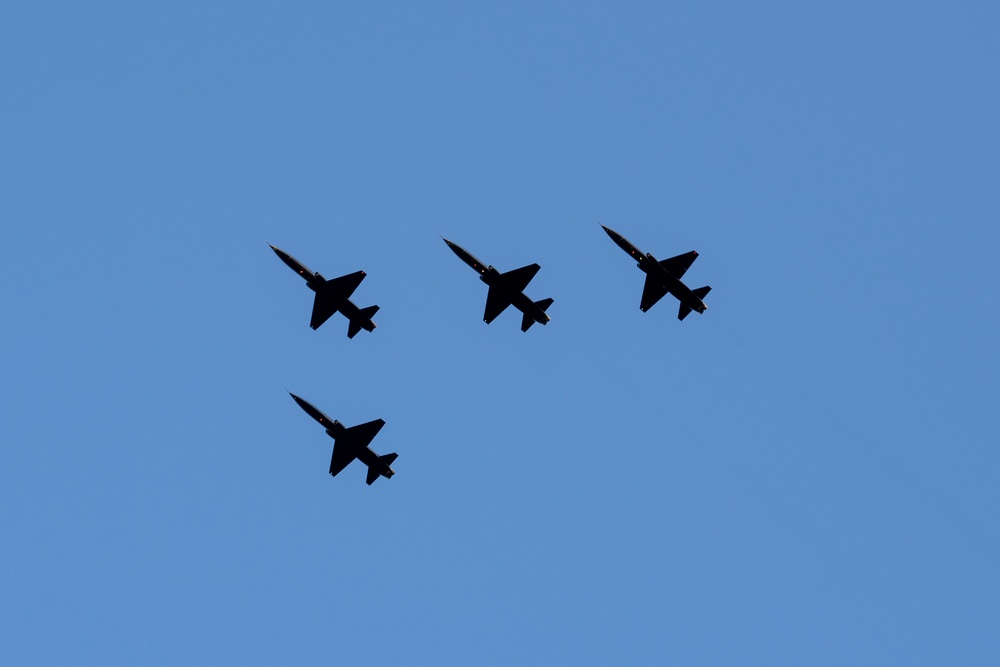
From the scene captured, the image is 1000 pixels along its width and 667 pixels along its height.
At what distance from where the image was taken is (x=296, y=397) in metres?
135

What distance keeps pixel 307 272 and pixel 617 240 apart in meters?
24.1

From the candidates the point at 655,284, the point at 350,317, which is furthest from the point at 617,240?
the point at 350,317

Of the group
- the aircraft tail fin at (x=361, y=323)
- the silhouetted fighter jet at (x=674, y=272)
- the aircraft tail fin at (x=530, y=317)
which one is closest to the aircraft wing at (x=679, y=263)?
the silhouetted fighter jet at (x=674, y=272)

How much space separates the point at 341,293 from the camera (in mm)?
134375

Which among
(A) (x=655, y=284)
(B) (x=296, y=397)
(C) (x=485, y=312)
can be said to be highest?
(A) (x=655, y=284)

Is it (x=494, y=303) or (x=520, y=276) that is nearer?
(x=520, y=276)

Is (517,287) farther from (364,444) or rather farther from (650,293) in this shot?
(364,444)

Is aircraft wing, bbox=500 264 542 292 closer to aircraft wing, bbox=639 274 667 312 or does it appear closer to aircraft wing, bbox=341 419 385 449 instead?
aircraft wing, bbox=639 274 667 312

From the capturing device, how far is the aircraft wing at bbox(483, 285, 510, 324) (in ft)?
447

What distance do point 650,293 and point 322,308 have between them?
1016 inches

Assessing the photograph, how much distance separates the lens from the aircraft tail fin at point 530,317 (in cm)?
13562

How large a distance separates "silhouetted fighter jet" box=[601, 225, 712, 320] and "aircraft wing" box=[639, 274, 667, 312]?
45 centimetres

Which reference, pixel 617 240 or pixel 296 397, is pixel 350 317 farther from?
pixel 617 240

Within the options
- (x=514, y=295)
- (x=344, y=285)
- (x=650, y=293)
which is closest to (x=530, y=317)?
(x=514, y=295)
